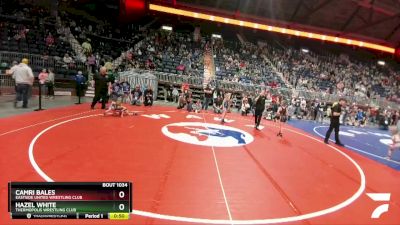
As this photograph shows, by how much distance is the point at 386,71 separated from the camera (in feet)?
102

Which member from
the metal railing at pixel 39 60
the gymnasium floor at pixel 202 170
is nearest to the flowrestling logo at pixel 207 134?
the gymnasium floor at pixel 202 170

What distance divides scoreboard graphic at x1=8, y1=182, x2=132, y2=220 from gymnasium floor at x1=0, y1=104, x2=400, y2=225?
0.45 m

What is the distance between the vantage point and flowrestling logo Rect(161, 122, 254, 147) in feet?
27.3

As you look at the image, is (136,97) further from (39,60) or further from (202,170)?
(202,170)

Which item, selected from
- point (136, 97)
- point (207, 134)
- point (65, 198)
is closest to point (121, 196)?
point (65, 198)

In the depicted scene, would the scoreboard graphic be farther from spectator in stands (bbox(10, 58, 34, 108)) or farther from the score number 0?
spectator in stands (bbox(10, 58, 34, 108))

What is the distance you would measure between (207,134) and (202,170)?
140 inches

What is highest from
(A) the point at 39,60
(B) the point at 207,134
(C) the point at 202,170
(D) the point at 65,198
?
(A) the point at 39,60

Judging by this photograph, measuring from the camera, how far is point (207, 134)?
9.35 metres

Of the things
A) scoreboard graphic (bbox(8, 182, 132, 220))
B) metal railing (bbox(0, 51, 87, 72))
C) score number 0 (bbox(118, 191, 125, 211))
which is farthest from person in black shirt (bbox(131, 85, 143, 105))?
score number 0 (bbox(118, 191, 125, 211))

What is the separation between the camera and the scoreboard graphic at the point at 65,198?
9.71 feet

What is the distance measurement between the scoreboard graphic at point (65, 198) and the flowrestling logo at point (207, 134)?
498 centimetres

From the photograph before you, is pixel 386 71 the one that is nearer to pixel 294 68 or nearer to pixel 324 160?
pixel 294 68

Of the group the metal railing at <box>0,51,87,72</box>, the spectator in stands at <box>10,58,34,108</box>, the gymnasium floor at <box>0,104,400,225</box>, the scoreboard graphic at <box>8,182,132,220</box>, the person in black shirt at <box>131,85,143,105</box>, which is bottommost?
the gymnasium floor at <box>0,104,400,225</box>
